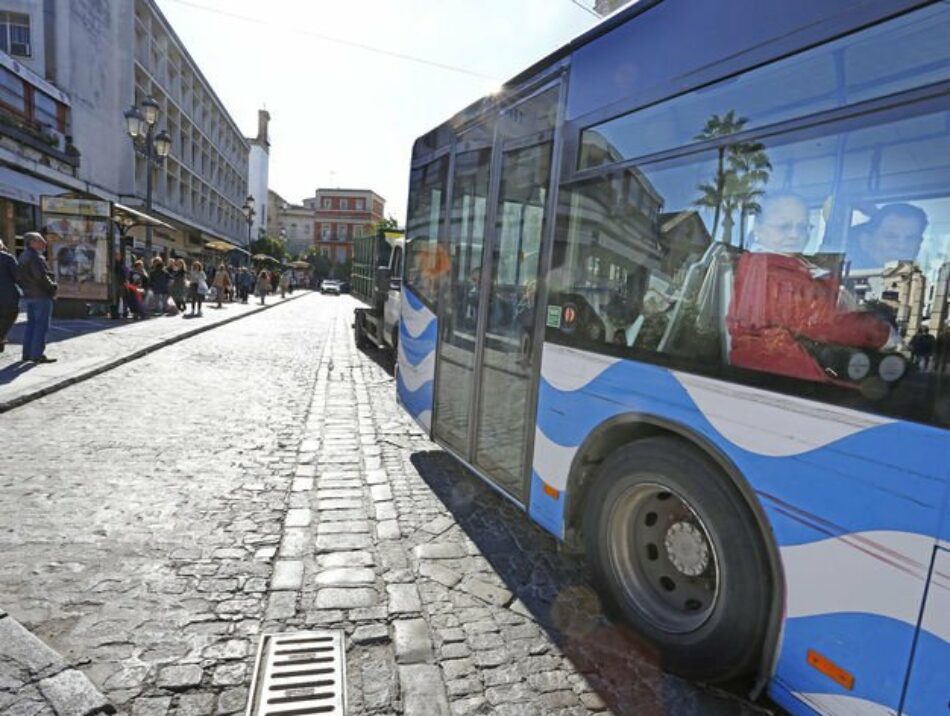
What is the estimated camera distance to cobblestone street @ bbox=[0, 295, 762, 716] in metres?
2.51

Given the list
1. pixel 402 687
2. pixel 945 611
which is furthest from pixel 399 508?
pixel 945 611

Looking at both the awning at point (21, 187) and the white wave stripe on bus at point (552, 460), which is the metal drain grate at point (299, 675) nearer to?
the white wave stripe on bus at point (552, 460)

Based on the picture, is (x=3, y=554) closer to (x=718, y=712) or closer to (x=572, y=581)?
(x=572, y=581)

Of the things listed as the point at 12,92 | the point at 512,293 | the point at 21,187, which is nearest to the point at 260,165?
the point at 12,92

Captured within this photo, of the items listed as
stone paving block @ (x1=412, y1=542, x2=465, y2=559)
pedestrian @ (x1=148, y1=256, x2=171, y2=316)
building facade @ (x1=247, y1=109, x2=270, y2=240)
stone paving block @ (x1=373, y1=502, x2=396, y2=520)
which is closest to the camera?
stone paving block @ (x1=412, y1=542, x2=465, y2=559)

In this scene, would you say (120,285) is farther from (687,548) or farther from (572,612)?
(687,548)

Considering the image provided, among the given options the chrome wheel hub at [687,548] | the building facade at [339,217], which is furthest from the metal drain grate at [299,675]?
the building facade at [339,217]

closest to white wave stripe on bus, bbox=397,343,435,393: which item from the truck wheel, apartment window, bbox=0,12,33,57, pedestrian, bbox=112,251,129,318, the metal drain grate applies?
the metal drain grate

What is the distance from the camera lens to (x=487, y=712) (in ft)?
7.82

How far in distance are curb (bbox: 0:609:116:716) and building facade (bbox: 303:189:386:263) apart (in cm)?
9514

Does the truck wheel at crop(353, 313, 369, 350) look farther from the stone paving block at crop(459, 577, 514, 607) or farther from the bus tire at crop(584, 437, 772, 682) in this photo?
the bus tire at crop(584, 437, 772, 682)

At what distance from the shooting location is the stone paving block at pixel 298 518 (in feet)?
13.4

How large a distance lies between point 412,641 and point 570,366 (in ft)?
5.65

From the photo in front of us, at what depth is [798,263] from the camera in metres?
2.19
